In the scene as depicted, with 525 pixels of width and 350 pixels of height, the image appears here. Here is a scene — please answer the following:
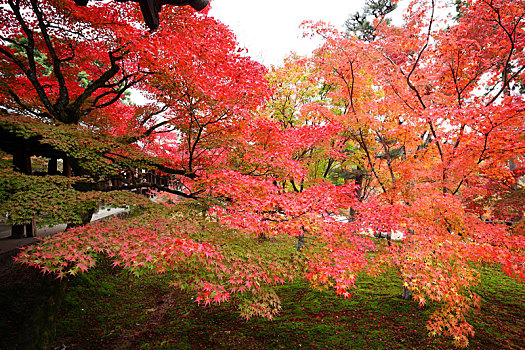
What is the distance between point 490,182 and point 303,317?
5.95 meters

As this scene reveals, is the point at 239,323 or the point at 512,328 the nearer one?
the point at 512,328

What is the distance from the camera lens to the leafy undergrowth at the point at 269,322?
18.1 feet

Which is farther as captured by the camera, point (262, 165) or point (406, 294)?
point (406, 294)

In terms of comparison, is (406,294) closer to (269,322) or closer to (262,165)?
(269,322)

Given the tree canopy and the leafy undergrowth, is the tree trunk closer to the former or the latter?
the leafy undergrowth

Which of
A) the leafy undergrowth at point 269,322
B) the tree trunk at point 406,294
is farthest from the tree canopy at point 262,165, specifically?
the tree trunk at point 406,294

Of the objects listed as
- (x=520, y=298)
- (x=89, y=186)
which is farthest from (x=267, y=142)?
(x=520, y=298)

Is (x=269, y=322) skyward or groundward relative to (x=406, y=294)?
groundward

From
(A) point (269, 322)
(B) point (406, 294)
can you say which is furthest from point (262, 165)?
(B) point (406, 294)

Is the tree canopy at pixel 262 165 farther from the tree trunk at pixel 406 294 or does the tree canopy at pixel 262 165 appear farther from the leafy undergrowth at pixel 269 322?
the tree trunk at pixel 406 294

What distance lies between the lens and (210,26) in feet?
20.8

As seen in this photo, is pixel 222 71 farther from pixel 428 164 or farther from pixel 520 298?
pixel 520 298

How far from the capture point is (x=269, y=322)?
20.8 feet

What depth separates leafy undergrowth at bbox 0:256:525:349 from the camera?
553cm
